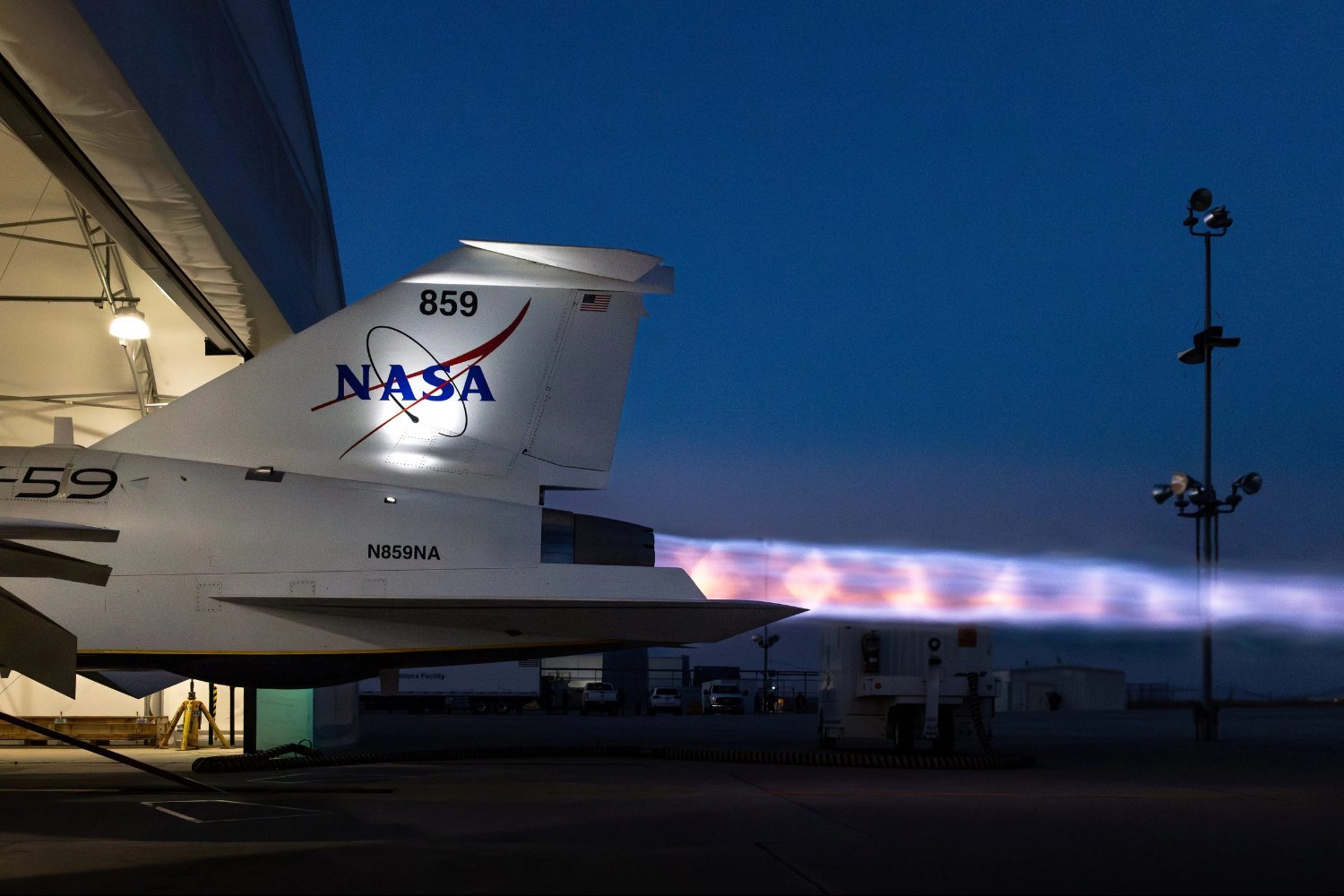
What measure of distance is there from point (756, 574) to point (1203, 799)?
467 cm

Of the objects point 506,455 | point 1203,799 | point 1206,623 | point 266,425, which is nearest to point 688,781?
point 506,455

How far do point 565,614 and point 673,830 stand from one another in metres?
3.40

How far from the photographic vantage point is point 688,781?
1045 cm

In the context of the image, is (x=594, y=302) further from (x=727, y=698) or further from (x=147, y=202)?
(x=727, y=698)

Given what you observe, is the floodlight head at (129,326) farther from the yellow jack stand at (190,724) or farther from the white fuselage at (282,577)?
the yellow jack stand at (190,724)

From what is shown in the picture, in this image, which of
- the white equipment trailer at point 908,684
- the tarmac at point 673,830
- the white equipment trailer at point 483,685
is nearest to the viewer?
the tarmac at point 673,830

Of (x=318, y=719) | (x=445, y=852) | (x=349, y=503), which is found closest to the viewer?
(x=445, y=852)

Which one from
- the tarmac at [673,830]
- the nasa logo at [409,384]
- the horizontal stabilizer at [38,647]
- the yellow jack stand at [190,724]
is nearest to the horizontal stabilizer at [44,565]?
the horizontal stabilizer at [38,647]

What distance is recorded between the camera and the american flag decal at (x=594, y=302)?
11.3m

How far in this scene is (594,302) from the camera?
1131cm

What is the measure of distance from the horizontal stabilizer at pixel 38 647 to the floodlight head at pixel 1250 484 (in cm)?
2072

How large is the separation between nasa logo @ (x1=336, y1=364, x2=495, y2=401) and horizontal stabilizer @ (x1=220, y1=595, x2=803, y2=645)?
6.94 feet

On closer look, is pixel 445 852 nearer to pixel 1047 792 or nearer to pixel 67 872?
pixel 67 872

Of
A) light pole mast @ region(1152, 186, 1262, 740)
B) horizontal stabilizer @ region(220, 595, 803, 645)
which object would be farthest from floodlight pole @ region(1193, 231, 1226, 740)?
horizontal stabilizer @ region(220, 595, 803, 645)
